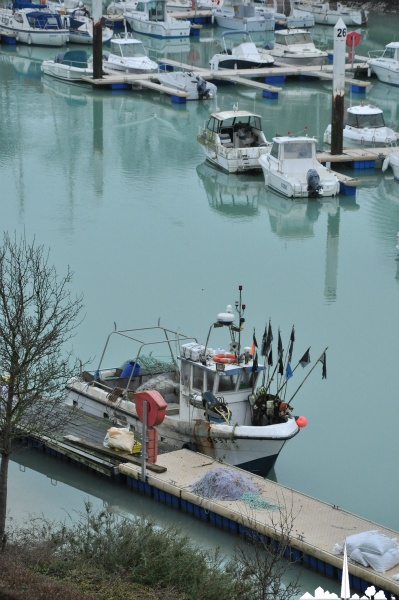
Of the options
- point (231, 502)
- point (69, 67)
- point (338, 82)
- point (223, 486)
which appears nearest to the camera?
point (231, 502)

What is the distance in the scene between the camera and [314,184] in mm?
33594

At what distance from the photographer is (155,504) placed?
17.6 metres

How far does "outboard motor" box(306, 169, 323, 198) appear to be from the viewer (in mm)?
33594

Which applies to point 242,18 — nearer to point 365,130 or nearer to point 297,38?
point 297,38

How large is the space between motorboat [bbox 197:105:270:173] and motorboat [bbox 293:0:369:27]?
31.1 metres

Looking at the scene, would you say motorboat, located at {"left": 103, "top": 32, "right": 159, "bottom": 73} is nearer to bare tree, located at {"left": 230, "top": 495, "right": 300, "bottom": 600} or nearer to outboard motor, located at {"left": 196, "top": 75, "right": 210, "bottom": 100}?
outboard motor, located at {"left": 196, "top": 75, "right": 210, "bottom": 100}

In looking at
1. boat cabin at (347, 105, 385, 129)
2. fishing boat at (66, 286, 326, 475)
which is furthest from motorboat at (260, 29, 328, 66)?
fishing boat at (66, 286, 326, 475)

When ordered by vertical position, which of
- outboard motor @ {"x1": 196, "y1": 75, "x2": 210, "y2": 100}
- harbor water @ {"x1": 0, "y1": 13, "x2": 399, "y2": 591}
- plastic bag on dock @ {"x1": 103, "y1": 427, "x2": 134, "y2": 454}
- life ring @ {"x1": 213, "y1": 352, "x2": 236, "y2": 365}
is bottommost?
harbor water @ {"x1": 0, "y1": 13, "x2": 399, "y2": 591}

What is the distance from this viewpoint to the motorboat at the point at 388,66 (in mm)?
50875

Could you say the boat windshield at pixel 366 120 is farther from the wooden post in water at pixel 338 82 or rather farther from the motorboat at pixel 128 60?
the motorboat at pixel 128 60

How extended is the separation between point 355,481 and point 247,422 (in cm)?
176

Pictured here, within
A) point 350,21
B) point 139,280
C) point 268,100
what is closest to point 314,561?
point 139,280

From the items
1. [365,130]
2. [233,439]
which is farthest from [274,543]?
[365,130]

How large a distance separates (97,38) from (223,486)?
105 ft
